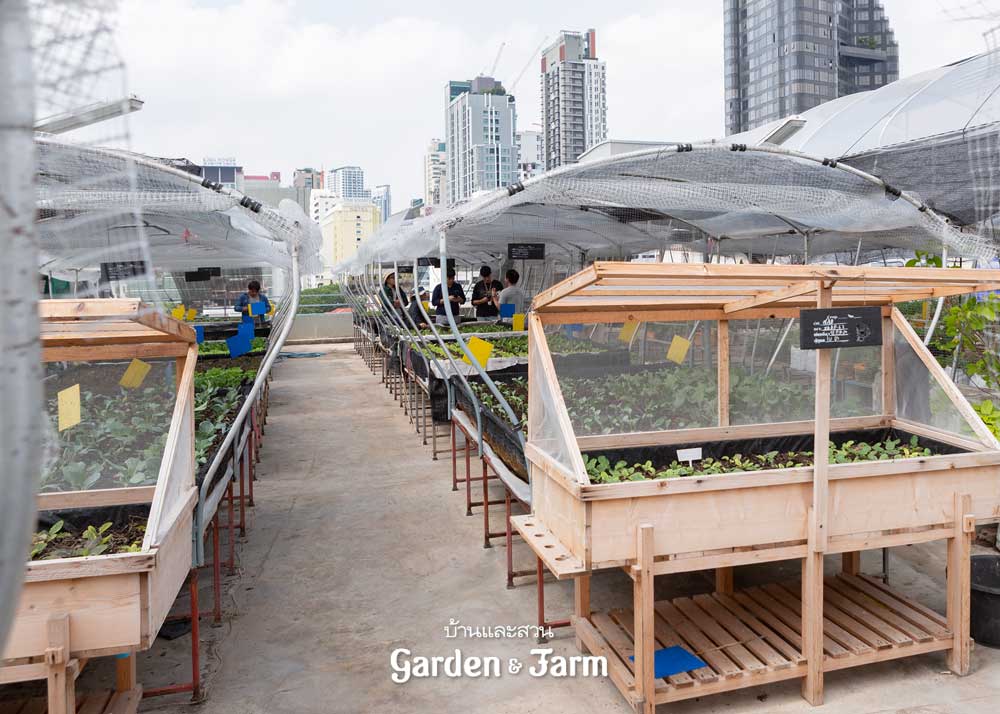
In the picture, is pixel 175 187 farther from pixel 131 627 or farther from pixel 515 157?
pixel 515 157

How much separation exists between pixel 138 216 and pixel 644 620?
2.21 m

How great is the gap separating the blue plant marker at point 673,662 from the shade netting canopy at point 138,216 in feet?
7.60

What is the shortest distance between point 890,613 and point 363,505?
357cm

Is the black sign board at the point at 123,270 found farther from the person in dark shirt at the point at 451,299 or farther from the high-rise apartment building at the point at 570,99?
the high-rise apartment building at the point at 570,99

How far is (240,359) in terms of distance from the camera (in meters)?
8.20

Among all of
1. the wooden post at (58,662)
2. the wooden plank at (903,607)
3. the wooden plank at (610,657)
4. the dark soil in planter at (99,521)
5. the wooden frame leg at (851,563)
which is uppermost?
the dark soil in planter at (99,521)

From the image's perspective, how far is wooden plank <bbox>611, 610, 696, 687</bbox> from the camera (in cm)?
266

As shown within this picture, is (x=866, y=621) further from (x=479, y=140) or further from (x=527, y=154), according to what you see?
(x=479, y=140)

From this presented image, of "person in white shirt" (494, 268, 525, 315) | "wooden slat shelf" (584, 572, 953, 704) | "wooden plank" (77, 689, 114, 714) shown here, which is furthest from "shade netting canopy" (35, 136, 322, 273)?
"person in white shirt" (494, 268, 525, 315)

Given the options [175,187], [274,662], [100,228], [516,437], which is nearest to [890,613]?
[516,437]

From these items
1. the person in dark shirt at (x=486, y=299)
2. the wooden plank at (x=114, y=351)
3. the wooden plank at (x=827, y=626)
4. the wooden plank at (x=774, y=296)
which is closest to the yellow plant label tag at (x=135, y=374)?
the wooden plank at (x=114, y=351)

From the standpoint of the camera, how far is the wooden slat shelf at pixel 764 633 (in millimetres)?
2721

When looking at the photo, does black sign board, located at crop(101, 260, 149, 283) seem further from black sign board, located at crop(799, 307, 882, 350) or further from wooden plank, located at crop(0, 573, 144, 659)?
black sign board, located at crop(799, 307, 882, 350)

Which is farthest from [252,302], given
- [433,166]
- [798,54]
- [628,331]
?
[798,54]
